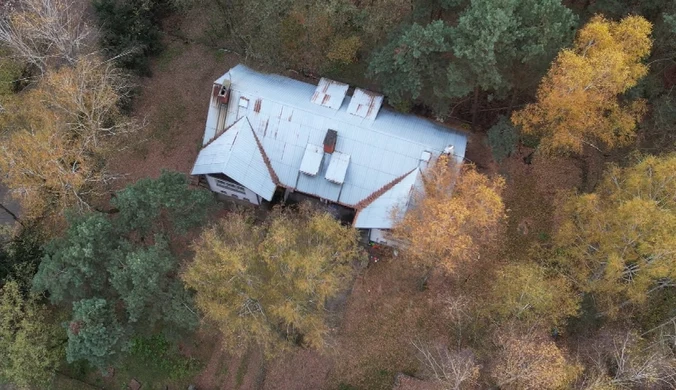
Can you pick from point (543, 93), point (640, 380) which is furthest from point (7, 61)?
point (640, 380)

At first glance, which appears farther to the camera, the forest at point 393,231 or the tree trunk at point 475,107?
the tree trunk at point 475,107

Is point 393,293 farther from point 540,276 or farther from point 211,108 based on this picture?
point 211,108

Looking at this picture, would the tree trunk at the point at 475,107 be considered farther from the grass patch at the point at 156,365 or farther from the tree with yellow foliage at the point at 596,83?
the grass patch at the point at 156,365

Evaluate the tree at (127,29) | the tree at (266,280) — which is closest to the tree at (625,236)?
the tree at (266,280)

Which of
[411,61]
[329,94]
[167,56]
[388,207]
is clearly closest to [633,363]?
[388,207]

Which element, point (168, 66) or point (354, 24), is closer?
point (354, 24)

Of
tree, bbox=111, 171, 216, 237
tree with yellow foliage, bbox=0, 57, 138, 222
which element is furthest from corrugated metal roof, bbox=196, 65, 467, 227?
tree with yellow foliage, bbox=0, 57, 138, 222

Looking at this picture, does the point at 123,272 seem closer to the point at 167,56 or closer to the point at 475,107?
the point at 167,56
